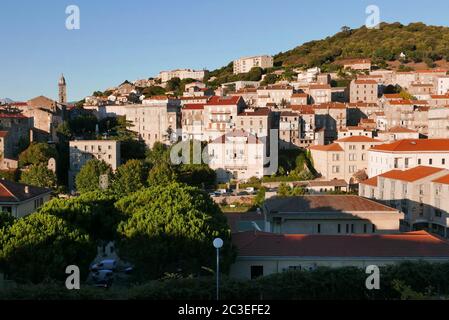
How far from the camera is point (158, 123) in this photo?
238 feet

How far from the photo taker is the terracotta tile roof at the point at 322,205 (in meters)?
26.9

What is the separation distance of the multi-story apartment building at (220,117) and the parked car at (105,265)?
40.0 meters

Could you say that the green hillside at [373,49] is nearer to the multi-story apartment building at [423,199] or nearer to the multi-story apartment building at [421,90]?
the multi-story apartment building at [421,90]

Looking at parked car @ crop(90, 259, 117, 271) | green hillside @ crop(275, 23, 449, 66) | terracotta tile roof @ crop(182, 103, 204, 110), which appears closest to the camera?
parked car @ crop(90, 259, 117, 271)

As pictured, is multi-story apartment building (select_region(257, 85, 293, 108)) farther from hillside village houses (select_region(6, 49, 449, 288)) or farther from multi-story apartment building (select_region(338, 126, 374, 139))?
multi-story apartment building (select_region(338, 126, 374, 139))

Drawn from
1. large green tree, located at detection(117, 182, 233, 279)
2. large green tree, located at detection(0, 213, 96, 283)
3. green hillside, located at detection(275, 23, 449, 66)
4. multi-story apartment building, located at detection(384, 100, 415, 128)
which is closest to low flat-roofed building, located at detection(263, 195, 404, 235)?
large green tree, located at detection(117, 182, 233, 279)

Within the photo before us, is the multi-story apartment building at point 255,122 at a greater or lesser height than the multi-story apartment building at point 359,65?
lesser

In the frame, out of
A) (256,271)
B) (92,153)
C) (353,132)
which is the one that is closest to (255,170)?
(353,132)

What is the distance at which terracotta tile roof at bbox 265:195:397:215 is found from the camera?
88.3ft

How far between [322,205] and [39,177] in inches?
1367

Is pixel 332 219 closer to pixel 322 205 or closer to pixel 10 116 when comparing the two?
pixel 322 205

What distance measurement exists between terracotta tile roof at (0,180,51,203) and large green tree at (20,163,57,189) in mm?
21506

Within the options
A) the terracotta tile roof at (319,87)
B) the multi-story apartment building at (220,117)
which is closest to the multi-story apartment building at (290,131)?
the multi-story apartment building at (220,117)
